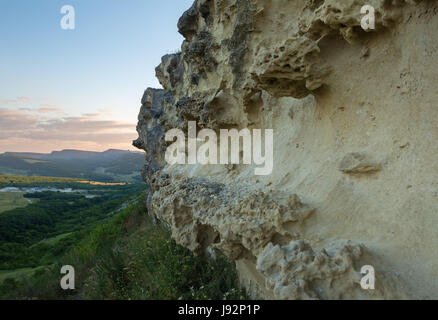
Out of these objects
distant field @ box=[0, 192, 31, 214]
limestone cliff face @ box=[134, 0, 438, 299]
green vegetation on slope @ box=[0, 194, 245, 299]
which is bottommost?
distant field @ box=[0, 192, 31, 214]

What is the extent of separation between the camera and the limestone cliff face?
2.20 m

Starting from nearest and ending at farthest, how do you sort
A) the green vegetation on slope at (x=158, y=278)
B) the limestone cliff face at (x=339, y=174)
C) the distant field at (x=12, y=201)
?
the limestone cliff face at (x=339, y=174) → the green vegetation on slope at (x=158, y=278) → the distant field at (x=12, y=201)

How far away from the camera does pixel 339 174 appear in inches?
119

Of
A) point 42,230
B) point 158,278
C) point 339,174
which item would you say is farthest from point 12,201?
point 339,174

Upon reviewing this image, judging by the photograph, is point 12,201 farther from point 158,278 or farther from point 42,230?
point 158,278

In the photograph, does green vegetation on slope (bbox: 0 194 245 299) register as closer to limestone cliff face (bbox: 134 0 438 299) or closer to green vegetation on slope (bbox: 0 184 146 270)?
limestone cliff face (bbox: 134 0 438 299)

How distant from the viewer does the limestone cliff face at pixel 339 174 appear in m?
2.20

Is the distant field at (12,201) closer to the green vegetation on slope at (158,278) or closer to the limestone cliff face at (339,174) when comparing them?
the green vegetation on slope at (158,278)

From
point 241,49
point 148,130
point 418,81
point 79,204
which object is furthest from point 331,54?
point 79,204

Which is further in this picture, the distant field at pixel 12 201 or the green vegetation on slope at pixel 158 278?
the distant field at pixel 12 201

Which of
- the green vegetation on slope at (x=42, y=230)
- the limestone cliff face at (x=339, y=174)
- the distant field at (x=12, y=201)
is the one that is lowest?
the green vegetation on slope at (x=42, y=230)

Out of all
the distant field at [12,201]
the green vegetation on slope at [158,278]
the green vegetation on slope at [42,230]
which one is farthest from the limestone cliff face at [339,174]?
the distant field at [12,201]

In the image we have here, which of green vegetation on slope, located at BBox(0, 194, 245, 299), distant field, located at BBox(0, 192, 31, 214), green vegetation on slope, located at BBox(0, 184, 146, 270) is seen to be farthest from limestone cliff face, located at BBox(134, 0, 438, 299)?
distant field, located at BBox(0, 192, 31, 214)

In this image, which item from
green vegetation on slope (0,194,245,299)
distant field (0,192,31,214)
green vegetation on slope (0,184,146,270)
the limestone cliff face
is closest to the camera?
the limestone cliff face
